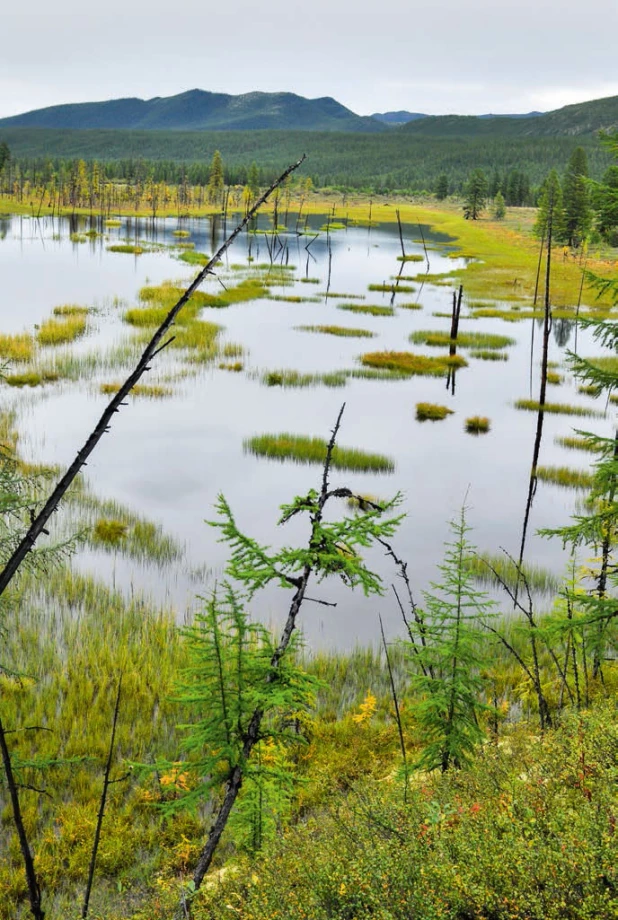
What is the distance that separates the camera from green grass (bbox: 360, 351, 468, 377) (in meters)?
35.7

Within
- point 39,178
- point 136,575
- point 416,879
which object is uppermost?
point 39,178

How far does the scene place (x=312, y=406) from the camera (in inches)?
1129

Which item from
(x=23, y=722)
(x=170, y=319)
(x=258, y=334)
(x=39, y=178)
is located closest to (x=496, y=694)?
(x=23, y=722)

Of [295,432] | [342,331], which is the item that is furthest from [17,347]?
[342,331]

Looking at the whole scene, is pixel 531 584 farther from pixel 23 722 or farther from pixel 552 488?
pixel 23 722

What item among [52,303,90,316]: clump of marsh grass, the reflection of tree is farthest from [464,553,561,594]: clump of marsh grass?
[52,303,90,316]: clump of marsh grass

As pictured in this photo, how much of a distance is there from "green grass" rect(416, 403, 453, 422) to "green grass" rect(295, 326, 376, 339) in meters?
13.6

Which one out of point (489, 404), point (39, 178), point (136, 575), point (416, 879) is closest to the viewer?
point (416, 879)

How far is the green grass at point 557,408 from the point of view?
29.5 meters

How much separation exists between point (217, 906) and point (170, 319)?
345cm

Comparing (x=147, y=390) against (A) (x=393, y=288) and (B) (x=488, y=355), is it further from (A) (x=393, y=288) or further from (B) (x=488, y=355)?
(A) (x=393, y=288)

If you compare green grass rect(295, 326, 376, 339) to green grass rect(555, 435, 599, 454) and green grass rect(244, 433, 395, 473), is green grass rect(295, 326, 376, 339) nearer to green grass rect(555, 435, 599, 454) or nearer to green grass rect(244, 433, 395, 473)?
green grass rect(555, 435, 599, 454)

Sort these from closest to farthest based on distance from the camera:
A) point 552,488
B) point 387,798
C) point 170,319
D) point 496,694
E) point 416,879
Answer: point 170,319
point 416,879
point 387,798
point 496,694
point 552,488

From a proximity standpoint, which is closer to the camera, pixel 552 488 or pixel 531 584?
pixel 531 584
